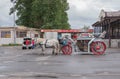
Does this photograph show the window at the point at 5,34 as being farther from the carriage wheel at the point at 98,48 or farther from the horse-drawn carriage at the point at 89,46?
the carriage wheel at the point at 98,48

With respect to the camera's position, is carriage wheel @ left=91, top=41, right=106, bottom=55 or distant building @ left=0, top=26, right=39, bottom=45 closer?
carriage wheel @ left=91, top=41, right=106, bottom=55

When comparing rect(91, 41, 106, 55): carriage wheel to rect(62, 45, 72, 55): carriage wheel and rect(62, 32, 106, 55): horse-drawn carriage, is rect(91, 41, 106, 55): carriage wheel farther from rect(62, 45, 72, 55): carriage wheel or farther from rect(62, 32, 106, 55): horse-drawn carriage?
rect(62, 45, 72, 55): carriage wheel

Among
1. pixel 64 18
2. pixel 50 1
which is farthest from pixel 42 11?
pixel 64 18

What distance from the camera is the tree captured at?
7819 centimetres

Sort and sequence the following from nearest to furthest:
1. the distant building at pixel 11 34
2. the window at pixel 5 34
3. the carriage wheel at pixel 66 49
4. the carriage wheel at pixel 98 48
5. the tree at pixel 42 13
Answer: the carriage wheel at pixel 98 48 → the carriage wheel at pixel 66 49 → the distant building at pixel 11 34 → the window at pixel 5 34 → the tree at pixel 42 13

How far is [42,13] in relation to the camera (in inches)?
3118

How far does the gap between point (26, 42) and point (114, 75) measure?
36.8 meters

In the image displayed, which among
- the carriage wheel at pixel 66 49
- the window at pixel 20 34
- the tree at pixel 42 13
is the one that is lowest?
the carriage wheel at pixel 66 49

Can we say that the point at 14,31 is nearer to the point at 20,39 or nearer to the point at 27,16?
the point at 20,39

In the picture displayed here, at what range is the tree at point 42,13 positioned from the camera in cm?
7819

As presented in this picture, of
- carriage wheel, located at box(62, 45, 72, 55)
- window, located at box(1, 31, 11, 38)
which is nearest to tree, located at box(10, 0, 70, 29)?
window, located at box(1, 31, 11, 38)

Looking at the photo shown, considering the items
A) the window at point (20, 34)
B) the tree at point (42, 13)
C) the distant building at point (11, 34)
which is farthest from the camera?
the tree at point (42, 13)

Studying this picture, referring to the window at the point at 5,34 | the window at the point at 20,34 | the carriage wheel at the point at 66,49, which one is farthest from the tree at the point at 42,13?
the carriage wheel at the point at 66,49

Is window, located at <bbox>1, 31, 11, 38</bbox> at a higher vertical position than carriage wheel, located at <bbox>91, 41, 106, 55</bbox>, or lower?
higher
